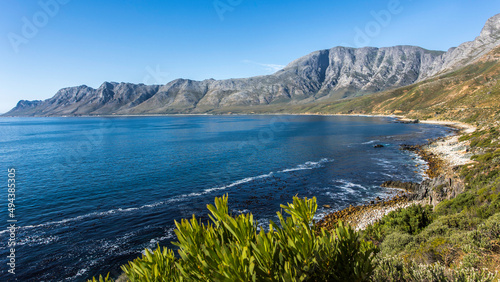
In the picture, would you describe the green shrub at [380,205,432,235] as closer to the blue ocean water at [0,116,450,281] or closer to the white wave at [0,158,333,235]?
the blue ocean water at [0,116,450,281]

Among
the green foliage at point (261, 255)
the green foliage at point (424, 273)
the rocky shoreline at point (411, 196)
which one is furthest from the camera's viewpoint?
Result: the rocky shoreline at point (411, 196)

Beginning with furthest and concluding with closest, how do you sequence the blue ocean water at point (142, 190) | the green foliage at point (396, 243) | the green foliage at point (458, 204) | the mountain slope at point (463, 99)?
the mountain slope at point (463, 99) < the blue ocean water at point (142, 190) < the green foliage at point (458, 204) < the green foliage at point (396, 243)

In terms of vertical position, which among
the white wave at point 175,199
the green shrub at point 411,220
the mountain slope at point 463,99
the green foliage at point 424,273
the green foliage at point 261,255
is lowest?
the white wave at point 175,199

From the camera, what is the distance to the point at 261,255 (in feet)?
15.0

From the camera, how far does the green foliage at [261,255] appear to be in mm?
4488

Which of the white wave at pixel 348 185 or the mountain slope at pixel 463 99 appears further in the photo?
the mountain slope at pixel 463 99

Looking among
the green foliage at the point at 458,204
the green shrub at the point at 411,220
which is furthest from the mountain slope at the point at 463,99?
the green shrub at the point at 411,220

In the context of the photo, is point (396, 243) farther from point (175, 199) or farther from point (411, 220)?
point (175, 199)

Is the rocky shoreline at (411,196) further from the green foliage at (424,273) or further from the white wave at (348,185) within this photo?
the green foliage at (424,273)

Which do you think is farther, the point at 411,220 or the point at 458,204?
the point at 458,204

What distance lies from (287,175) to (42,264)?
1531 inches

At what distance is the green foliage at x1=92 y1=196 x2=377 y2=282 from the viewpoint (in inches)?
177

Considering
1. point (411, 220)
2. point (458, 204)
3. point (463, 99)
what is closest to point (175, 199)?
point (411, 220)

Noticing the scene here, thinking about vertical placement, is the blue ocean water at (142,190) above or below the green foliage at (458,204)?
below
